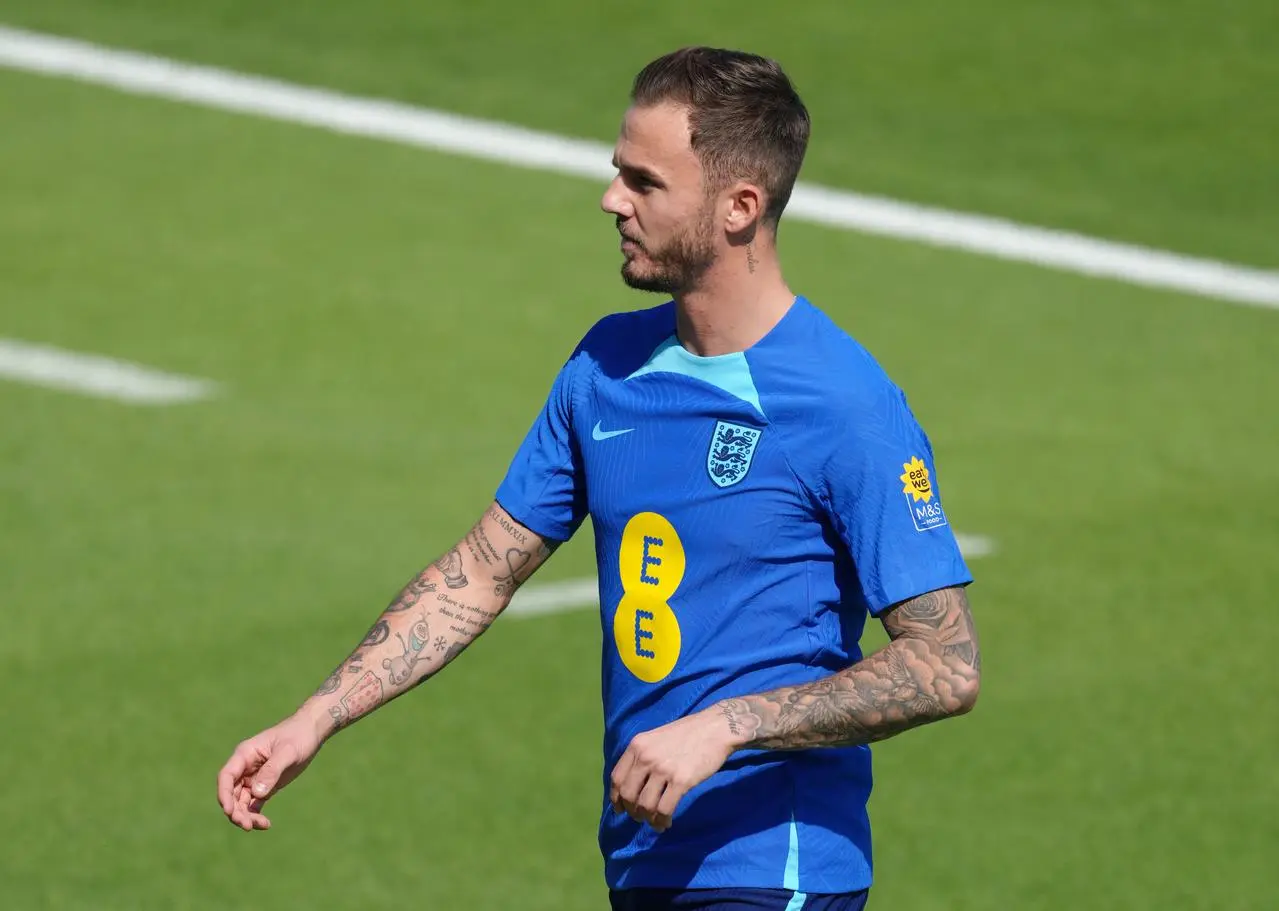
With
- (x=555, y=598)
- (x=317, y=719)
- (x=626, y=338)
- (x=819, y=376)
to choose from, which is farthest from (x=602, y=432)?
(x=555, y=598)

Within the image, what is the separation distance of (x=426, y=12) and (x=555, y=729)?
444 inches

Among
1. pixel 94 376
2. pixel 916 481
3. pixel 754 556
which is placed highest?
pixel 916 481

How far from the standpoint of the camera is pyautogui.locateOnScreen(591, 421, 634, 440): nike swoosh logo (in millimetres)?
5090

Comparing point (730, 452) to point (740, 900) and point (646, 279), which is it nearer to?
point (646, 279)

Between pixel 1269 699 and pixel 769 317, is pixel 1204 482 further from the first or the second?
pixel 769 317

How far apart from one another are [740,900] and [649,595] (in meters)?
0.65

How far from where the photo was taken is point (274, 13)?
19297 millimetres

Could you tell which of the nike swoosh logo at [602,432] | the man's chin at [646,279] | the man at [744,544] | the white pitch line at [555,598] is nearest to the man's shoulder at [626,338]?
the man at [744,544]

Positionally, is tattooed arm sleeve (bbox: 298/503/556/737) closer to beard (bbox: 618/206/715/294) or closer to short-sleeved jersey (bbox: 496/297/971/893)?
short-sleeved jersey (bbox: 496/297/971/893)

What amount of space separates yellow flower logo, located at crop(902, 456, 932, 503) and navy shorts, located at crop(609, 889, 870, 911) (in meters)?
0.87

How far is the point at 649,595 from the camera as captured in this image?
4.99 m

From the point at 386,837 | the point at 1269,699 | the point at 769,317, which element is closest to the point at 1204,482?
the point at 1269,699

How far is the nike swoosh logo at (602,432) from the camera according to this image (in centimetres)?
509

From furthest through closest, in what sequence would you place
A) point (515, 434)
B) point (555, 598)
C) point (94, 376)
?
point (94, 376) → point (515, 434) → point (555, 598)
